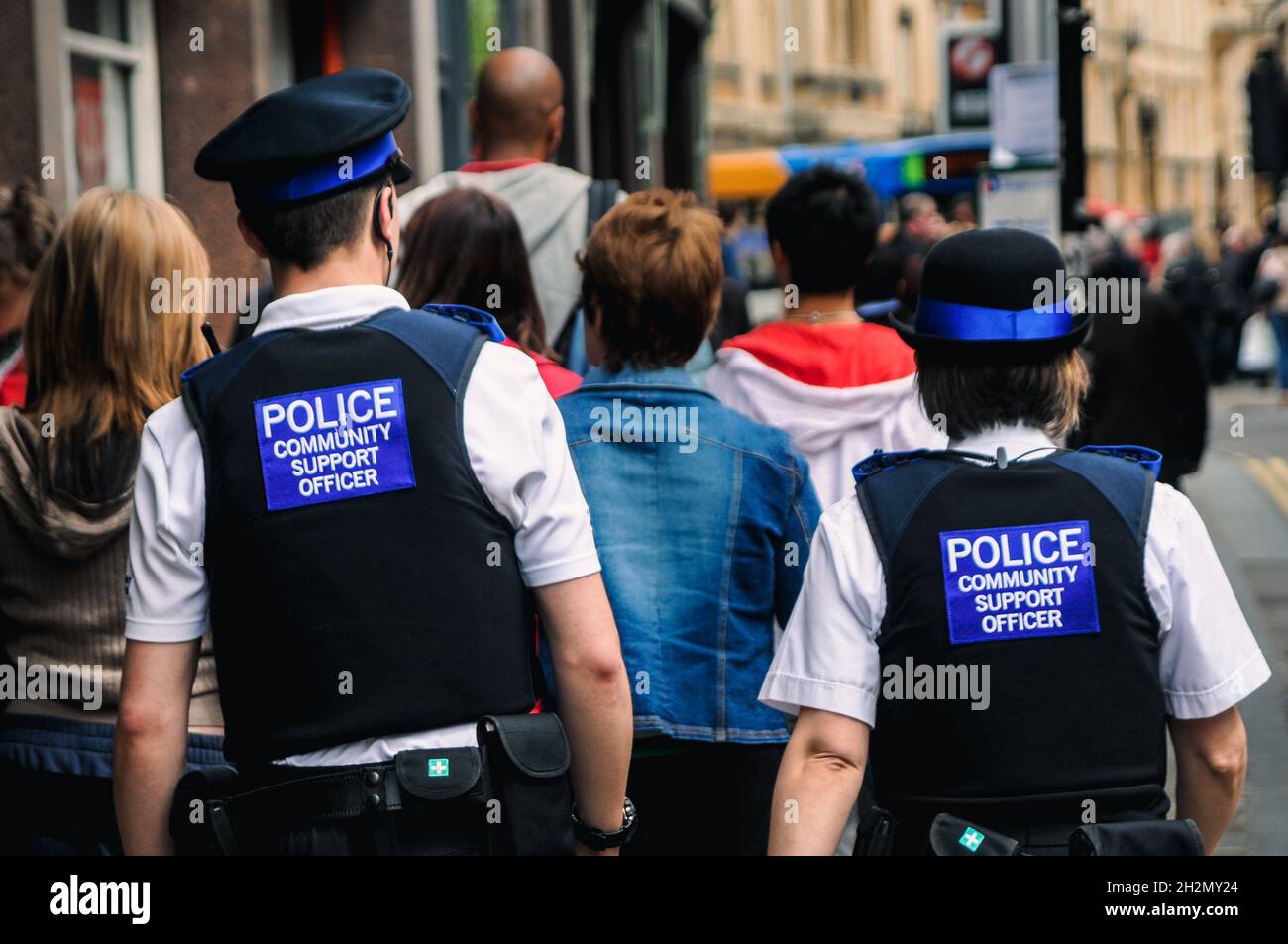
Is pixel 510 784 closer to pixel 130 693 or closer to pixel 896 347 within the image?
pixel 130 693

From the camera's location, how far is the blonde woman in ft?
10.8

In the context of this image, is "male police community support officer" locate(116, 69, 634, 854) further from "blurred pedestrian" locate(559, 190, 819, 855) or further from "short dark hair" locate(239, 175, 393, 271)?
"blurred pedestrian" locate(559, 190, 819, 855)

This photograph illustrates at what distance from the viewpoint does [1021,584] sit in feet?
9.14

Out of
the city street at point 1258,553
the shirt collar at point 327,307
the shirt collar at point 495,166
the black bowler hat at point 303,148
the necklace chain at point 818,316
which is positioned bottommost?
the city street at point 1258,553

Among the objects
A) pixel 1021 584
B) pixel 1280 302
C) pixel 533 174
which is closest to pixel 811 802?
pixel 1021 584

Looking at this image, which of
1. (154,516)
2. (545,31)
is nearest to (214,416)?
(154,516)

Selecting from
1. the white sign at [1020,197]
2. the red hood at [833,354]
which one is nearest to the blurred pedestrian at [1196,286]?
the white sign at [1020,197]

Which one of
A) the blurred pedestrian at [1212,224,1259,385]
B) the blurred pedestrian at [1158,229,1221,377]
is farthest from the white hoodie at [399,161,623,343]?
the blurred pedestrian at [1212,224,1259,385]

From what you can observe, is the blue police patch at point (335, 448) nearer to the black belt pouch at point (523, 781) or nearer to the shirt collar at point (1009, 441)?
the black belt pouch at point (523, 781)

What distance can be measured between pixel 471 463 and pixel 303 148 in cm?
52

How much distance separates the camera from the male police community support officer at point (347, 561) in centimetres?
273

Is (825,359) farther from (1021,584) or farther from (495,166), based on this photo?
(1021,584)

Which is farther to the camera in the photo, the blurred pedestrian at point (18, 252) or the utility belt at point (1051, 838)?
the blurred pedestrian at point (18, 252)

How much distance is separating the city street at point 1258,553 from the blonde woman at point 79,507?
2.74 metres
